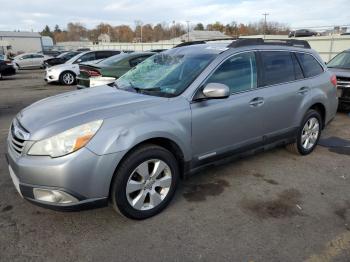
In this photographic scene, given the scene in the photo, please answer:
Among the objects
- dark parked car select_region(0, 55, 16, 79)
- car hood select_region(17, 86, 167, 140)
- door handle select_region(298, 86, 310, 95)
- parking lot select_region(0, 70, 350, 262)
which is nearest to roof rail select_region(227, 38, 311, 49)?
door handle select_region(298, 86, 310, 95)

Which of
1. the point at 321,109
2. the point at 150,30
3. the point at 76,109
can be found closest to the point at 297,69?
the point at 321,109

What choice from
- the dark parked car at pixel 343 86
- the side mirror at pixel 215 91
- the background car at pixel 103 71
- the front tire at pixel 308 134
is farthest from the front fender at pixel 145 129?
the dark parked car at pixel 343 86

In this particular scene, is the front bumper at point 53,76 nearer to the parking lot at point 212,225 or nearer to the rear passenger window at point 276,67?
the parking lot at point 212,225

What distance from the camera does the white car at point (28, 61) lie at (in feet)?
91.8

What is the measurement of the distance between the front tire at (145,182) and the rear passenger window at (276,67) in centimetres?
183

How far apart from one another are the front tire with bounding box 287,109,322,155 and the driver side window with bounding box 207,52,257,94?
1365 mm

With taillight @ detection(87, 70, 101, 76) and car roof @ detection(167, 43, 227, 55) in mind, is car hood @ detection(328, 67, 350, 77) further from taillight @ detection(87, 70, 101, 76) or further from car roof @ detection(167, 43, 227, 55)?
taillight @ detection(87, 70, 101, 76)

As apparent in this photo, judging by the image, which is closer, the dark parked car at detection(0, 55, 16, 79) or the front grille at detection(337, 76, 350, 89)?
the front grille at detection(337, 76, 350, 89)

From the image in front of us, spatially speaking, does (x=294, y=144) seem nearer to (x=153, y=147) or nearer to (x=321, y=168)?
(x=321, y=168)

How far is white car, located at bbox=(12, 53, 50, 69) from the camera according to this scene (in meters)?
28.0

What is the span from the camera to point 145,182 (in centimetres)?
322

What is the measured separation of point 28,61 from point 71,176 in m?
28.8

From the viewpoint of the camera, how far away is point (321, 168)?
4.73 meters

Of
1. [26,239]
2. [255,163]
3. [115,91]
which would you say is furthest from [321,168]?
[26,239]
